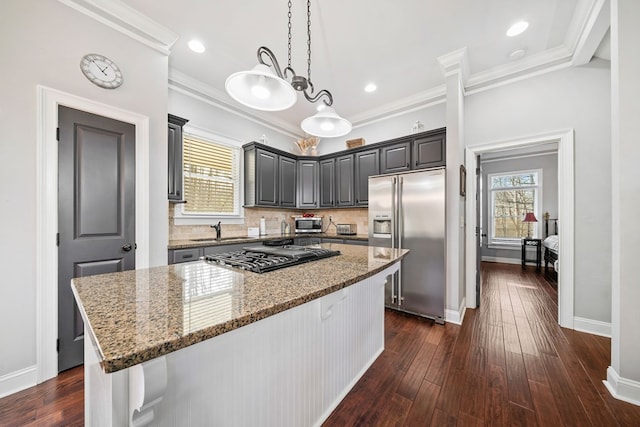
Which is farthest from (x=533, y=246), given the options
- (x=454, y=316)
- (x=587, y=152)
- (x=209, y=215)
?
(x=209, y=215)

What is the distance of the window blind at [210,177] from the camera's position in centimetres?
322

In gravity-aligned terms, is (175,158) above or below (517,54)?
below

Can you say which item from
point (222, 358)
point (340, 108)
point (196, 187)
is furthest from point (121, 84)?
point (340, 108)

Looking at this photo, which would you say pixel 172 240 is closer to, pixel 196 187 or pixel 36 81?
pixel 196 187

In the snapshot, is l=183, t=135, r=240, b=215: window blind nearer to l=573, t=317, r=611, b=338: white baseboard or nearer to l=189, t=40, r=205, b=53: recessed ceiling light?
l=189, t=40, r=205, b=53: recessed ceiling light

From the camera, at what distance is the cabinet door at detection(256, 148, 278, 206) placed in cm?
370

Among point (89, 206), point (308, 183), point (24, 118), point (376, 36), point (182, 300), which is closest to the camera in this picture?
point (182, 300)

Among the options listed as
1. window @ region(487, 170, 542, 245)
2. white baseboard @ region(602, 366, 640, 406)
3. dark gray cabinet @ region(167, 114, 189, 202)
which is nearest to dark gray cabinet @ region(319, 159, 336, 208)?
dark gray cabinet @ region(167, 114, 189, 202)

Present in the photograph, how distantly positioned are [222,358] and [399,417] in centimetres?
125

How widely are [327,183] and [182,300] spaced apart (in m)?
3.67

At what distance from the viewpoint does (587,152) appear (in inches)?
97.9

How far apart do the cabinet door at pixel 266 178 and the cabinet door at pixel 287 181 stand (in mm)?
105

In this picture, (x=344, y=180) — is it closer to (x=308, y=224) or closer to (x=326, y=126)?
(x=308, y=224)

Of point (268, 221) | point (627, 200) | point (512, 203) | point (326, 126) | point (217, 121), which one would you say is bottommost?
point (268, 221)
